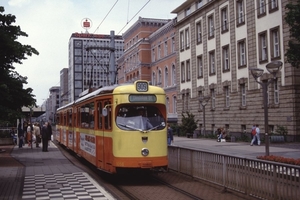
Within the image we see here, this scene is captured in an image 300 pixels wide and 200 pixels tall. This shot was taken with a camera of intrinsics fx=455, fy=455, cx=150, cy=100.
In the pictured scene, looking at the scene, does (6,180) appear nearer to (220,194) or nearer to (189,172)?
(189,172)

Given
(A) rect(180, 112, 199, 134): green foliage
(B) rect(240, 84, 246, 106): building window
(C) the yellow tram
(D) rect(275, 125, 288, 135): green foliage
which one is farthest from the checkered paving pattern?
(A) rect(180, 112, 199, 134): green foliage

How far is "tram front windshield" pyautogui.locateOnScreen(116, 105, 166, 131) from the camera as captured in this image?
1371 centimetres

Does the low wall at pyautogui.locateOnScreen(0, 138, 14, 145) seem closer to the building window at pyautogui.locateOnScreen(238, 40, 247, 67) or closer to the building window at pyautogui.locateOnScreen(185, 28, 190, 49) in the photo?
the building window at pyautogui.locateOnScreen(238, 40, 247, 67)

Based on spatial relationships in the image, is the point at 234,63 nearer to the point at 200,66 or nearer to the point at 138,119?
the point at 200,66

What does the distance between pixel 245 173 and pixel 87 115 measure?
28.4ft

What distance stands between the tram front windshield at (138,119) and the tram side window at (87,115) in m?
3.01

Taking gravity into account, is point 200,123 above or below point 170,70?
below

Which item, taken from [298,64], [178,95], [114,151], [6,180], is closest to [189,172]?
[114,151]

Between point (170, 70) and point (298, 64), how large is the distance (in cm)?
3968

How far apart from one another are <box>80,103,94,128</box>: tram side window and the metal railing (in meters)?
3.55

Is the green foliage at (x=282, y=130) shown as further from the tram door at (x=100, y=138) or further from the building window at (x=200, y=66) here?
the tram door at (x=100, y=138)

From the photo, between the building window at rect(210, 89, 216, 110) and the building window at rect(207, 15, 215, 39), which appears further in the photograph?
the building window at rect(207, 15, 215, 39)

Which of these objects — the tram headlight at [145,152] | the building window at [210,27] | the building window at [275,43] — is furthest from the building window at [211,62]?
the tram headlight at [145,152]

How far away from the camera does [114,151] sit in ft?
44.4
